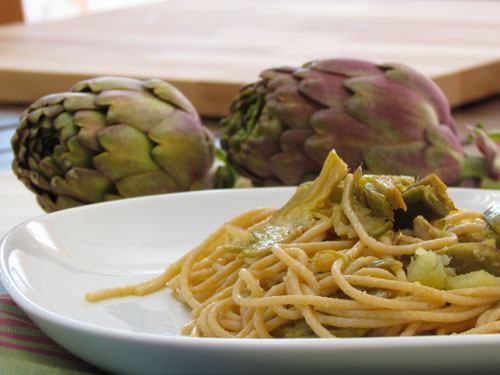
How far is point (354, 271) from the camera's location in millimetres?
939

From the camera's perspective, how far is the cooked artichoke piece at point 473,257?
910 millimetres

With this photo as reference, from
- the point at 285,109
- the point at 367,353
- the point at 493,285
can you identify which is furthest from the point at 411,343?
the point at 285,109

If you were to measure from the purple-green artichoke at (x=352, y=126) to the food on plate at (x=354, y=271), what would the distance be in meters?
0.31

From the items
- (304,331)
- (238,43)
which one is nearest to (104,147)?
(304,331)

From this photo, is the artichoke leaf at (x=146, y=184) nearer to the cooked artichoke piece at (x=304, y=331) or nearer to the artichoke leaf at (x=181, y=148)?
the artichoke leaf at (x=181, y=148)

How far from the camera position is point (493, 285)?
909 millimetres

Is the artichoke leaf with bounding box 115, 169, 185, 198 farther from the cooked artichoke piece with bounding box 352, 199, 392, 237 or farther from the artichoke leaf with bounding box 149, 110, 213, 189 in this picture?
the cooked artichoke piece with bounding box 352, 199, 392, 237

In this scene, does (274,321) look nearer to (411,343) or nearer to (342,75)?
(411,343)

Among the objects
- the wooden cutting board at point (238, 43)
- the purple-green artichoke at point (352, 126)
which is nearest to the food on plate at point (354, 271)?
the purple-green artichoke at point (352, 126)

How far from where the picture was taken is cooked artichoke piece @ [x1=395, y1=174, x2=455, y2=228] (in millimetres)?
950

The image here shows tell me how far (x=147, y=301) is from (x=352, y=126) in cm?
44

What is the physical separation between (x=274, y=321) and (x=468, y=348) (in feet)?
0.71

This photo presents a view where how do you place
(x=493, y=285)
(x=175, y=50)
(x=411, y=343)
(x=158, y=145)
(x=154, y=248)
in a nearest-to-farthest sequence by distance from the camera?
1. (x=411, y=343)
2. (x=493, y=285)
3. (x=154, y=248)
4. (x=158, y=145)
5. (x=175, y=50)

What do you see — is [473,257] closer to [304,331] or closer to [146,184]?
[304,331]
